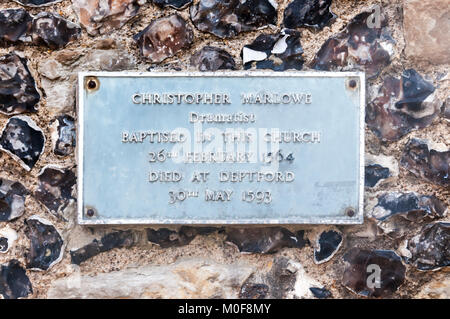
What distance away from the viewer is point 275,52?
3.90 ft

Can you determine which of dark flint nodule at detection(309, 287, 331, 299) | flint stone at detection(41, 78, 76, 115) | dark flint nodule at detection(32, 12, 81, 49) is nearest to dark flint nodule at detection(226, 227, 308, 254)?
dark flint nodule at detection(309, 287, 331, 299)

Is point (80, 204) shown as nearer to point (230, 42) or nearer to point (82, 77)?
point (82, 77)

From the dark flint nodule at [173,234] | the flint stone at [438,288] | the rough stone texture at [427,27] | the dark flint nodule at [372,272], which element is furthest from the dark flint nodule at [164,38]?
the flint stone at [438,288]

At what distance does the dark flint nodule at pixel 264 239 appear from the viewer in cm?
120

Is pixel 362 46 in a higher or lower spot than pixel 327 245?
higher

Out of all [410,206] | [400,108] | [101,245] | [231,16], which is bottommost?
[101,245]

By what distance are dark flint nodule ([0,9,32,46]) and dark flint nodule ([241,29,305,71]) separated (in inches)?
20.7

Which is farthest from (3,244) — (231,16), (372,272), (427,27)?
(427,27)

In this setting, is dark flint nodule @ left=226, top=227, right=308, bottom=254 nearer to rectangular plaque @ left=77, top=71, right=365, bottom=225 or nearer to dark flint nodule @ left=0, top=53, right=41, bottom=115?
rectangular plaque @ left=77, top=71, right=365, bottom=225

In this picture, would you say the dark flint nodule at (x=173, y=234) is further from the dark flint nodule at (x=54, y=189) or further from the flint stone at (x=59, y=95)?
the flint stone at (x=59, y=95)

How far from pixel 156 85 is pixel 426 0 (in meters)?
0.67

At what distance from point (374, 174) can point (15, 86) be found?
35.1 inches

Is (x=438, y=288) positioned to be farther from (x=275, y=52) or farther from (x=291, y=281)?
(x=275, y=52)

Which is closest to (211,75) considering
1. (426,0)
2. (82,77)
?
(82,77)
